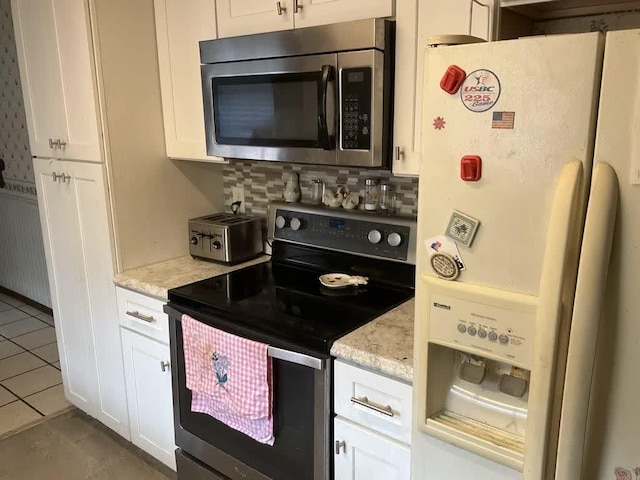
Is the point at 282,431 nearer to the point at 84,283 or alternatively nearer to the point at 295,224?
the point at 295,224

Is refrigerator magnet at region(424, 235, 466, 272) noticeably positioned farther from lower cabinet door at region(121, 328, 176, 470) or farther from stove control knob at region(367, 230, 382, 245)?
lower cabinet door at region(121, 328, 176, 470)

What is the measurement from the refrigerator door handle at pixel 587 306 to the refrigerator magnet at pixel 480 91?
22 centimetres

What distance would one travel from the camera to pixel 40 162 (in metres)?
2.45

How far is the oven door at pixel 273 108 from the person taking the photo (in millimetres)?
1734

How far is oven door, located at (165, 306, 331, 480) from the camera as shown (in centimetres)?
158

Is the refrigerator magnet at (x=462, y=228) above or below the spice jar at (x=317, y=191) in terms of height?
above

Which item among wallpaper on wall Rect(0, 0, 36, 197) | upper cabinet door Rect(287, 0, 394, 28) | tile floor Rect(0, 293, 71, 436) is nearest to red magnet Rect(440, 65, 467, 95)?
upper cabinet door Rect(287, 0, 394, 28)

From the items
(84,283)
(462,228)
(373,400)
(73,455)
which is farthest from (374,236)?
(73,455)

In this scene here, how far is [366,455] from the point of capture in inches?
60.5

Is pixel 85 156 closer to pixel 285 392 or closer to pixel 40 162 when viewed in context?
pixel 40 162

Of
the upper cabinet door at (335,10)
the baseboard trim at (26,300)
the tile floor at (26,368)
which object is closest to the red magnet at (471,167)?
the upper cabinet door at (335,10)

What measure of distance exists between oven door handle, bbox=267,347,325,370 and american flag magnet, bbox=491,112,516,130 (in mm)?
819

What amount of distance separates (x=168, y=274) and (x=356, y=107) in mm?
1034

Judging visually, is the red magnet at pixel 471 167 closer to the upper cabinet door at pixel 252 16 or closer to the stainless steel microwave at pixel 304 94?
the stainless steel microwave at pixel 304 94
